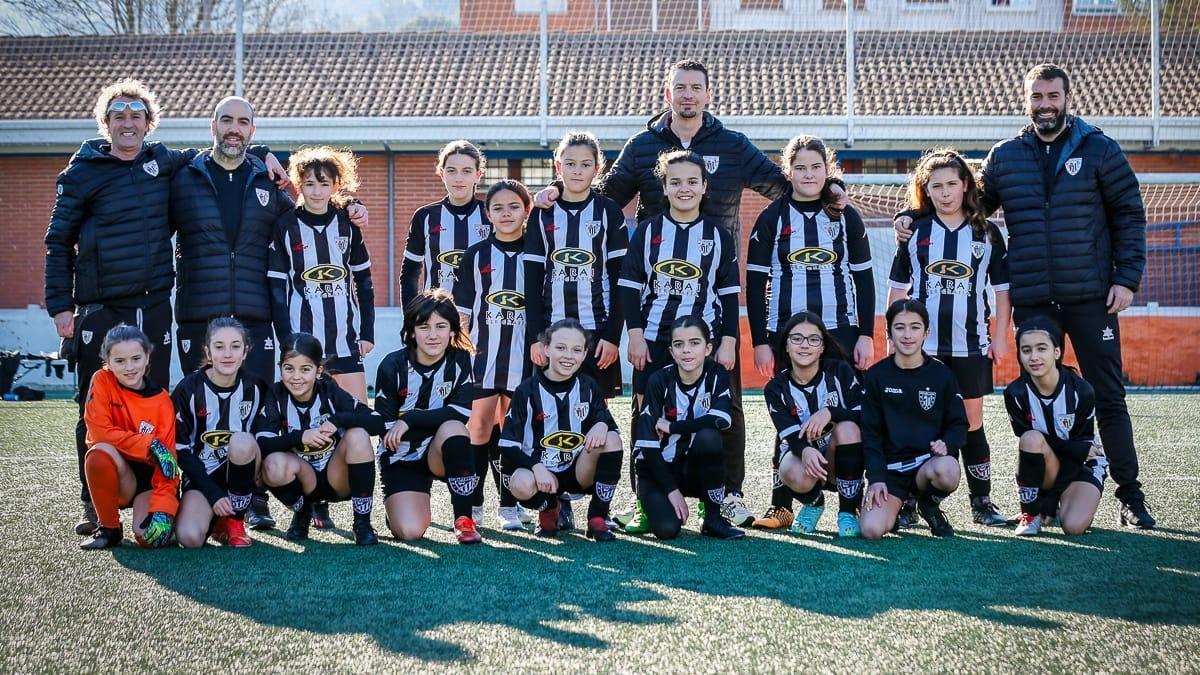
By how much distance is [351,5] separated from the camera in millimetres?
15477

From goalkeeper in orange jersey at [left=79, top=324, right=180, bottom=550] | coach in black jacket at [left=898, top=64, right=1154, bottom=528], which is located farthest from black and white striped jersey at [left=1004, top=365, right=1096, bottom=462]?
goalkeeper in orange jersey at [left=79, top=324, right=180, bottom=550]

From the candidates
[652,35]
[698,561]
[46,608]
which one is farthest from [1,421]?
[652,35]

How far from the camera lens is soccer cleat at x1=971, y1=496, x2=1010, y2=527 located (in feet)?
15.6

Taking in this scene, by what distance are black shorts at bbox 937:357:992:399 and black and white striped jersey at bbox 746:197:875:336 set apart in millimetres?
401

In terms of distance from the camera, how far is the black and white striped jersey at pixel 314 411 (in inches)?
182

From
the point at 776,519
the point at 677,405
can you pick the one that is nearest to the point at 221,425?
the point at 677,405

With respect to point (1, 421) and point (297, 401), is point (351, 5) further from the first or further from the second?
point (297, 401)

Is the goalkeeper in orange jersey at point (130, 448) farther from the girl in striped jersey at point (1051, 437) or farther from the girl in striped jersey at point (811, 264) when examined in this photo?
the girl in striped jersey at point (1051, 437)

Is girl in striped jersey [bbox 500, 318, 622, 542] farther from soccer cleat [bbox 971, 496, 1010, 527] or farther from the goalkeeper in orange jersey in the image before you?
soccer cleat [bbox 971, 496, 1010, 527]

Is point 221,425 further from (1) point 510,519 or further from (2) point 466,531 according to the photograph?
(1) point 510,519

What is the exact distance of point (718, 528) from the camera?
4488mm

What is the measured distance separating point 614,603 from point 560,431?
1402 millimetres

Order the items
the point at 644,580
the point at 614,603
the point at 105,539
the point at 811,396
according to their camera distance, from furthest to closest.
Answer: the point at 811,396, the point at 105,539, the point at 644,580, the point at 614,603

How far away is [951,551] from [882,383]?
81 centimetres
